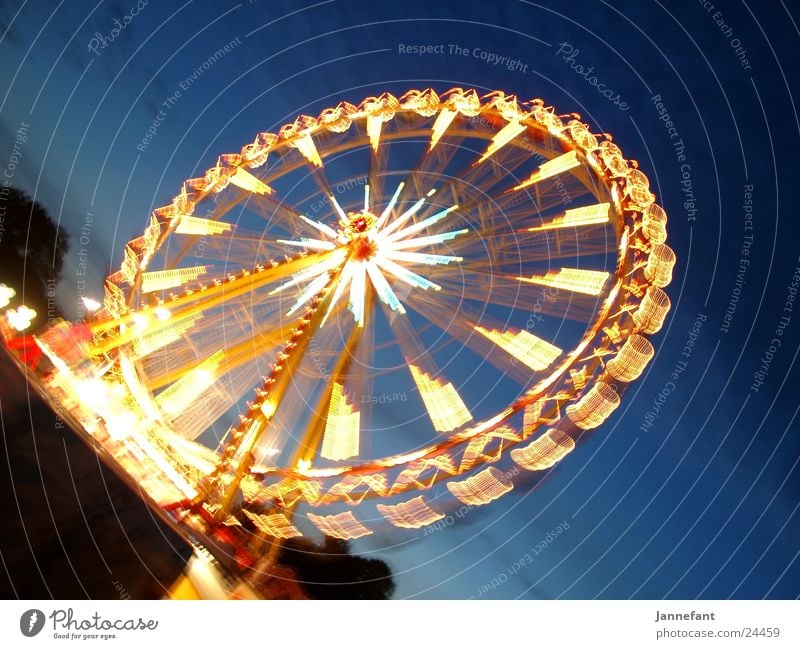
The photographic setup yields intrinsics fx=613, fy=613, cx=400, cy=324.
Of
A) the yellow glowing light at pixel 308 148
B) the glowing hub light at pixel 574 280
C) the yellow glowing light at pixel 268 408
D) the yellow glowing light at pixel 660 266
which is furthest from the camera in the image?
the yellow glowing light at pixel 308 148

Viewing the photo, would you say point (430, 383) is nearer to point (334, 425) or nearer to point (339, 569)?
point (334, 425)

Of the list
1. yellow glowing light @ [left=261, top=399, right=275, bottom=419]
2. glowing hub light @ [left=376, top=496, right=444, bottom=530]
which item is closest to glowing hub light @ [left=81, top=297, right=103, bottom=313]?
yellow glowing light @ [left=261, top=399, right=275, bottom=419]

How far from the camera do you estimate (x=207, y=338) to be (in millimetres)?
7051

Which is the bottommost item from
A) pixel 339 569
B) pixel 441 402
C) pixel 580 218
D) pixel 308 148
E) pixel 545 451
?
pixel 339 569

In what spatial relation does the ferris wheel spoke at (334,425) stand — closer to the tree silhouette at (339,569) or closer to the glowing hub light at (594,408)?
the tree silhouette at (339,569)

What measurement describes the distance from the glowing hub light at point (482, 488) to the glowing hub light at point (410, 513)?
0.26m

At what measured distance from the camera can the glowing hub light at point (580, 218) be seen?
21.3ft

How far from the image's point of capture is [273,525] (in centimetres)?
567

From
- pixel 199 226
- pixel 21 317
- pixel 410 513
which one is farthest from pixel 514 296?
pixel 21 317

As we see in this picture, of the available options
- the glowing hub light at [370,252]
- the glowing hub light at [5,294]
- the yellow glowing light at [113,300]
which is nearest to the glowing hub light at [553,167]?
the glowing hub light at [370,252]

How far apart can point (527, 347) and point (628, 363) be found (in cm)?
103

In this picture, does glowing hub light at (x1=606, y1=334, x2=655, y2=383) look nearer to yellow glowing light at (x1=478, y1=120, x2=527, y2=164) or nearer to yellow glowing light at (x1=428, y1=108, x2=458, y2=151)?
yellow glowing light at (x1=478, y1=120, x2=527, y2=164)
